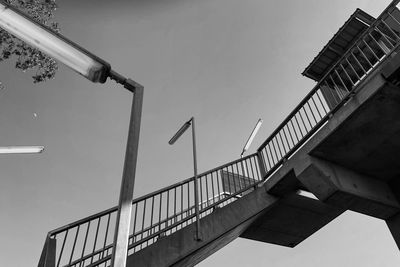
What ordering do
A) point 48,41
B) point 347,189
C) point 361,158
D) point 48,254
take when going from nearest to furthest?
point 48,41
point 48,254
point 347,189
point 361,158

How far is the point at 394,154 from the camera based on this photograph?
25.4 feet

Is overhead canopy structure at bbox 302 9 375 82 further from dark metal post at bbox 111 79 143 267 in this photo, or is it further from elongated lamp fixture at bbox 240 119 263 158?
dark metal post at bbox 111 79 143 267

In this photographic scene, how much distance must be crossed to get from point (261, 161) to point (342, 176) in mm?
2535

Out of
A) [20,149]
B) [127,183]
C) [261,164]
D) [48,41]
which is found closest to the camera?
[127,183]

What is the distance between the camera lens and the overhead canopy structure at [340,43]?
36.4 feet

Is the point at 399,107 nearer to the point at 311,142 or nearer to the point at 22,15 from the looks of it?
the point at 311,142

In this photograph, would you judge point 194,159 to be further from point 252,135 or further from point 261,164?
point 252,135

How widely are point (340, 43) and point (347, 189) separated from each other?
22.8 feet

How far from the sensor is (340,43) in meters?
11.7

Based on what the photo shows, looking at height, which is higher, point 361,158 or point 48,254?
point 361,158

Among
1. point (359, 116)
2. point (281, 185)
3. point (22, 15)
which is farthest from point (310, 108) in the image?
point (22, 15)

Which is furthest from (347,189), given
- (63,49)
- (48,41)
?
(48,41)

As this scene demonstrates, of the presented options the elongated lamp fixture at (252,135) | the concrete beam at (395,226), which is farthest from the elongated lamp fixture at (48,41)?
the elongated lamp fixture at (252,135)

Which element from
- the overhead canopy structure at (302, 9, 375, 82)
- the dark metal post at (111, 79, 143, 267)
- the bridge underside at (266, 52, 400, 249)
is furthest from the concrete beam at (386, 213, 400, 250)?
the dark metal post at (111, 79, 143, 267)
